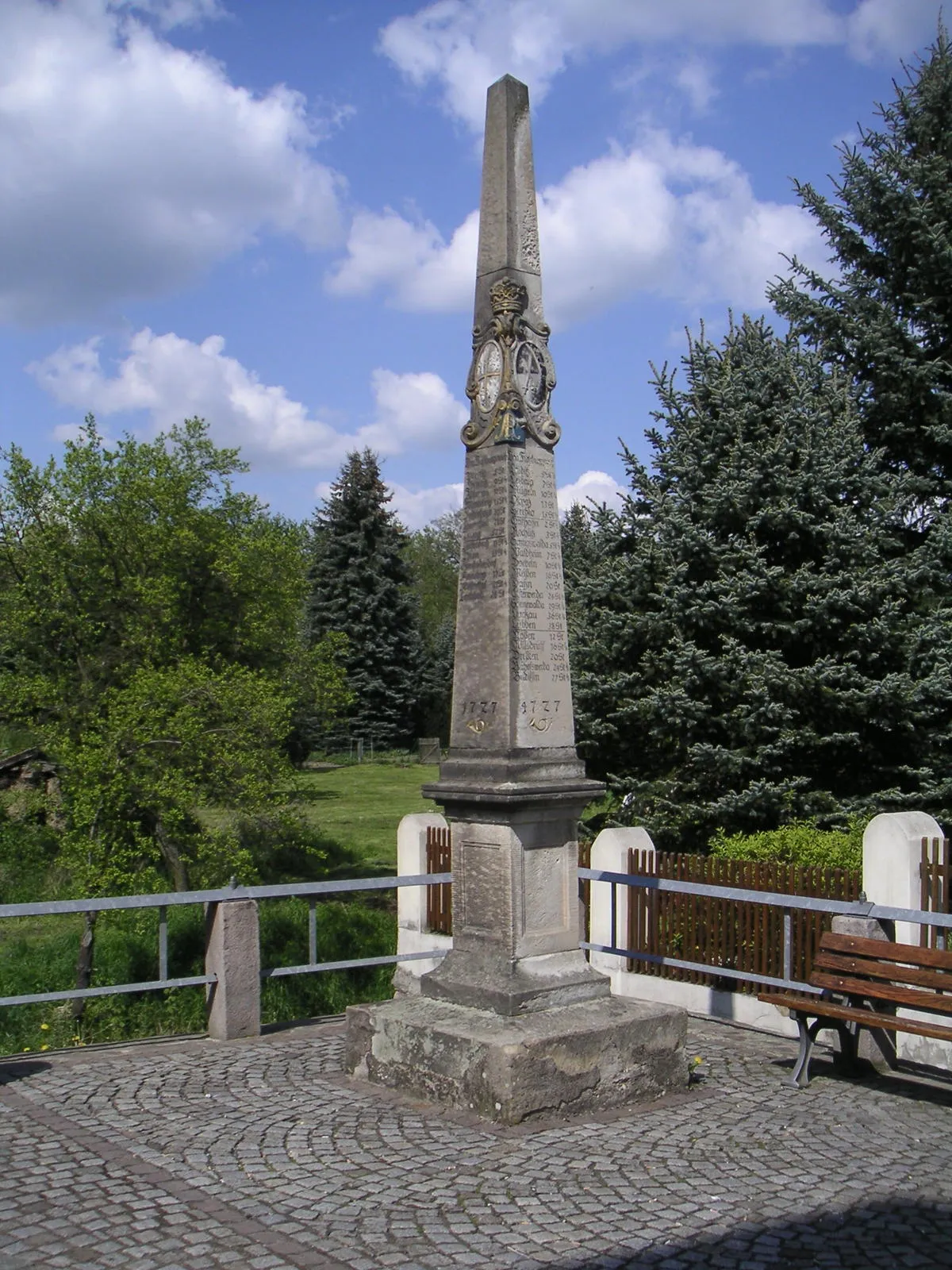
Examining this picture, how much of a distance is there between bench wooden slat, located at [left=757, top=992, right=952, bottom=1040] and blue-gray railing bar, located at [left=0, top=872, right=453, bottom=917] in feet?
6.99

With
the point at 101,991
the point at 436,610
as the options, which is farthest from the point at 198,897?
the point at 436,610

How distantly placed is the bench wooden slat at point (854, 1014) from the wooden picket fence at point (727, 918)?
78.0 inches

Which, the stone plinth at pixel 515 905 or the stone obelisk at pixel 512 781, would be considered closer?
the stone obelisk at pixel 512 781

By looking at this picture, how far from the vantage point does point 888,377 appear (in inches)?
640

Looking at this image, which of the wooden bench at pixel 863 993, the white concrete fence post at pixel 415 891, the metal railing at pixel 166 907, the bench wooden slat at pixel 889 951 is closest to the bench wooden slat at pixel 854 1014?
the wooden bench at pixel 863 993

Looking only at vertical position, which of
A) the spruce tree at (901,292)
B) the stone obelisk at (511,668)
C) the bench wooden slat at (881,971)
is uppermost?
the spruce tree at (901,292)

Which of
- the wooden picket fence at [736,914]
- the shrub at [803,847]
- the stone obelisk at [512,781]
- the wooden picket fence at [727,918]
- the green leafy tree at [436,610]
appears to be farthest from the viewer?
the green leafy tree at [436,610]

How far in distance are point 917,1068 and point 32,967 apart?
36.1 ft

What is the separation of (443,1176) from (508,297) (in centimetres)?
465

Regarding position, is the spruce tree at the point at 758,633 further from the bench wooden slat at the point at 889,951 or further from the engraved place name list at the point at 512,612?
the engraved place name list at the point at 512,612

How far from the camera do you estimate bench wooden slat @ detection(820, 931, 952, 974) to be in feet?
21.0

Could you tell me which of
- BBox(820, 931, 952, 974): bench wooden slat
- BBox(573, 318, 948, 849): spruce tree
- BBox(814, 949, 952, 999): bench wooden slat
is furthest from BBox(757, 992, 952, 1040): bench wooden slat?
BBox(573, 318, 948, 849): spruce tree

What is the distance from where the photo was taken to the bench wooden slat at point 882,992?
614 cm

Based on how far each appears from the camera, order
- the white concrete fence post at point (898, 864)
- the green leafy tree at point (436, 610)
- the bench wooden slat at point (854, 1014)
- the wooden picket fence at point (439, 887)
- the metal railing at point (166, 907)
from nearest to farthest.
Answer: the bench wooden slat at point (854, 1014)
the metal railing at point (166, 907)
the white concrete fence post at point (898, 864)
the wooden picket fence at point (439, 887)
the green leafy tree at point (436, 610)
